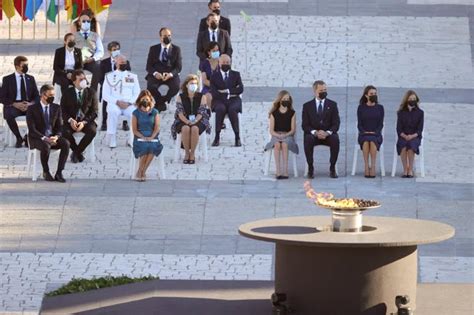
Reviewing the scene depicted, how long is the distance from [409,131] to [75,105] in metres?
4.92

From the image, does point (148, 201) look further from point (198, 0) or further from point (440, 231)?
point (198, 0)

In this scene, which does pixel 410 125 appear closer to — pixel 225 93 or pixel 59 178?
pixel 225 93

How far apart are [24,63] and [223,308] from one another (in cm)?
932

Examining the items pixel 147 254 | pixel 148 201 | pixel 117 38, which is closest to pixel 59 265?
pixel 147 254

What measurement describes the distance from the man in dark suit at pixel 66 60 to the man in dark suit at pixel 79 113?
6.05 feet

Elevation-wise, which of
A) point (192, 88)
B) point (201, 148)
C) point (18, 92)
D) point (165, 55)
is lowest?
point (201, 148)

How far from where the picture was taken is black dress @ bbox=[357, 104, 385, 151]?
27281 millimetres

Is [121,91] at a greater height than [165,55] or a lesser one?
lesser

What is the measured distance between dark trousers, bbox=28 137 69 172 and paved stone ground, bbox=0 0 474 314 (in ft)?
1.02

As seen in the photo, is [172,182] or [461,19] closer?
[172,182]

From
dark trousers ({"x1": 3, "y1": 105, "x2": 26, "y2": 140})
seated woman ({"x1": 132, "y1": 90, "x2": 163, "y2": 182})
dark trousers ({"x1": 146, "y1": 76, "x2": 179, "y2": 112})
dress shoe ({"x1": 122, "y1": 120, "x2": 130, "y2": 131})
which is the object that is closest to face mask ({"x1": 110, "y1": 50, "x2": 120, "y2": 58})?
dark trousers ({"x1": 146, "y1": 76, "x2": 179, "y2": 112})

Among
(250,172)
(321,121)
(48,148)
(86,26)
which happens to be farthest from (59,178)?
(86,26)

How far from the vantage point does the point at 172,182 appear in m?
26.8

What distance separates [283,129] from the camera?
27.3m
